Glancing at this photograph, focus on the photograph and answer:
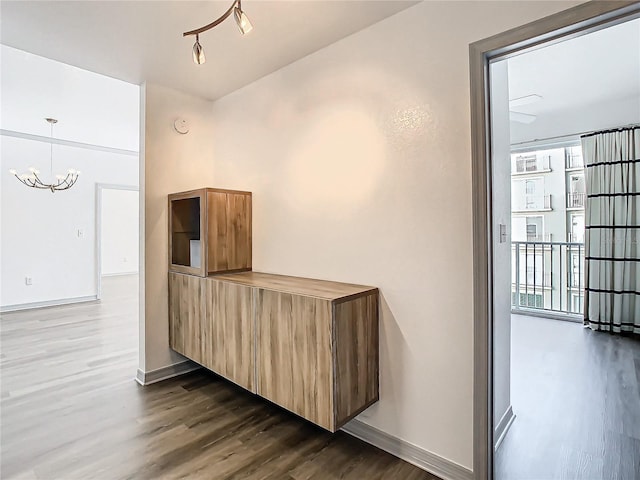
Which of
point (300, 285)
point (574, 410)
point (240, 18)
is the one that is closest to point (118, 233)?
point (300, 285)

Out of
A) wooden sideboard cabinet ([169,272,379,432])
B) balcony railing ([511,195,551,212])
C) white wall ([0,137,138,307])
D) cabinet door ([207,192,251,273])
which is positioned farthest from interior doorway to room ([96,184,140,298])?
balcony railing ([511,195,551,212])

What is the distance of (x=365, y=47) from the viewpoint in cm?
213

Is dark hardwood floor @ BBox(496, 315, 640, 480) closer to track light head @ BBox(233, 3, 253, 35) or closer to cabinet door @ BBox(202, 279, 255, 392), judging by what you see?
cabinet door @ BBox(202, 279, 255, 392)

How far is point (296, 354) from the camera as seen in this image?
193cm

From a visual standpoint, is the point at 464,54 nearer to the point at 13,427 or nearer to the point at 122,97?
the point at 13,427

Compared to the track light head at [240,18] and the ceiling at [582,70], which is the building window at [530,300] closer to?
the ceiling at [582,70]

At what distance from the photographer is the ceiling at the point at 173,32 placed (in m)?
1.93

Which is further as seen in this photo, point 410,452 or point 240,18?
point 410,452

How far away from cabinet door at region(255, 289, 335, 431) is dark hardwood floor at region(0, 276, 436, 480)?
0.97ft

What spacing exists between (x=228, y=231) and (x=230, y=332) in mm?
834

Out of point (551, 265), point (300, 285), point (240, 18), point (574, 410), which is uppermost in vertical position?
point (240, 18)

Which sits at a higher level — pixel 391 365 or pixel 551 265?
pixel 551 265

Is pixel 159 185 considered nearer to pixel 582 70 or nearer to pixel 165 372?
pixel 165 372

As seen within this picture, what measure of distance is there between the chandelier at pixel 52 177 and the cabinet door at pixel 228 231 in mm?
3654
